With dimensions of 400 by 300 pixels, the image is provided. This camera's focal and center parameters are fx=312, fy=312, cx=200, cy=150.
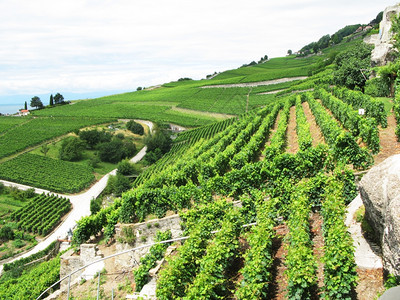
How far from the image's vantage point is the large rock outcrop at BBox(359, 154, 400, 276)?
24.5 ft

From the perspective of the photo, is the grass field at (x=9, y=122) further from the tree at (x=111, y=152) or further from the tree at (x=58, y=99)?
the tree at (x=58, y=99)

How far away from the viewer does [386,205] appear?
8406 millimetres

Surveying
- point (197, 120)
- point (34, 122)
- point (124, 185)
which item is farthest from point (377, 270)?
point (34, 122)

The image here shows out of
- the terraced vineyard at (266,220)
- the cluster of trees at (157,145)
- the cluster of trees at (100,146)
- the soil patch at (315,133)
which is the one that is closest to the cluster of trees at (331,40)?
the cluster of trees at (157,145)

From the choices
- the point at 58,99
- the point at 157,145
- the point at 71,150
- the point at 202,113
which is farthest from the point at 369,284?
the point at 58,99

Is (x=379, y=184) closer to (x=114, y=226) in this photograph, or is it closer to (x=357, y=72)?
(x=114, y=226)

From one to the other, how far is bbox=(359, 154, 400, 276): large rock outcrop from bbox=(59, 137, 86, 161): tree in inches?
3165

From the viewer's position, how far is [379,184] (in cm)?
887

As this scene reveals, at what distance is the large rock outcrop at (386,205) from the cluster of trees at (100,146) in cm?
7903

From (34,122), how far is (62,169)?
44648mm

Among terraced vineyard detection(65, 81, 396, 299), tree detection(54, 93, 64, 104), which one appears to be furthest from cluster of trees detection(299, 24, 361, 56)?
terraced vineyard detection(65, 81, 396, 299)

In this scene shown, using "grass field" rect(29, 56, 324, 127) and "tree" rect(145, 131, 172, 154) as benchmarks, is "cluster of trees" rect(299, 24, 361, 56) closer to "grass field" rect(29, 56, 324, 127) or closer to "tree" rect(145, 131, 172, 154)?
"grass field" rect(29, 56, 324, 127)

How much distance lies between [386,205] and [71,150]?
3238 inches

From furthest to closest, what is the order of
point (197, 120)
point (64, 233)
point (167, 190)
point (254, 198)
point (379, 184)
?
point (197, 120)
point (64, 233)
point (167, 190)
point (254, 198)
point (379, 184)
